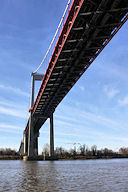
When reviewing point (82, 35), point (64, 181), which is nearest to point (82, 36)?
point (82, 35)

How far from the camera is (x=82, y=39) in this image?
71.6ft

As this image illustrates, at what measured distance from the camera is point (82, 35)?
21281mm

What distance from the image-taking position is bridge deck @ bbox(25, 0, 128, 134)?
17.5m

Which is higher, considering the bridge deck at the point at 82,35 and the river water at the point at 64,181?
the bridge deck at the point at 82,35

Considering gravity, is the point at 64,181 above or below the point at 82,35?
below

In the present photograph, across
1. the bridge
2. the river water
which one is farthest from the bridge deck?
the river water

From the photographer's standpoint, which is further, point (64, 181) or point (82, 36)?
point (82, 36)

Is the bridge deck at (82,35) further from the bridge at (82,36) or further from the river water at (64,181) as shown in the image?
the river water at (64,181)

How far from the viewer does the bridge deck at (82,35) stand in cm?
1755

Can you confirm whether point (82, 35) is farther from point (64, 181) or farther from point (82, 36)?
point (64, 181)

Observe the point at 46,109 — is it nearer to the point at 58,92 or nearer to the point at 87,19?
the point at 58,92

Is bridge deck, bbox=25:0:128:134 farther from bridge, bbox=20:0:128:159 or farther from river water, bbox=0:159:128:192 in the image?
river water, bbox=0:159:128:192

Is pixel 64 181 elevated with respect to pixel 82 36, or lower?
lower

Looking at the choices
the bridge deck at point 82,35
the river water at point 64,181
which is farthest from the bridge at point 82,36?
the river water at point 64,181
